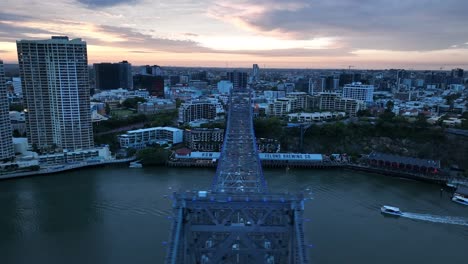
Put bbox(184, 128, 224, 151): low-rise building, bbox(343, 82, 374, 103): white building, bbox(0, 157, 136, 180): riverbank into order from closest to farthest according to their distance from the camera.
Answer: bbox(0, 157, 136, 180): riverbank, bbox(184, 128, 224, 151): low-rise building, bbox(343, 82, 374, 103): white building

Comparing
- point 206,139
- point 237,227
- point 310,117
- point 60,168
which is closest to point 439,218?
point 237,227

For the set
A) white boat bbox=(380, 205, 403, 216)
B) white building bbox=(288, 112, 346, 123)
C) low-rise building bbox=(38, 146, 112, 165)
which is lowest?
white boat bbox=(380, 205, 403, 216)

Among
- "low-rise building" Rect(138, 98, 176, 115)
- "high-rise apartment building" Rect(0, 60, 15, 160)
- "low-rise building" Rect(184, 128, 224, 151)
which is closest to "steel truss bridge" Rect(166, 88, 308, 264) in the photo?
"low-rise building" Rect(184, 128, 224, 151)

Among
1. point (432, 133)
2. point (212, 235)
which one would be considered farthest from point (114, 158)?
point (432, 133)

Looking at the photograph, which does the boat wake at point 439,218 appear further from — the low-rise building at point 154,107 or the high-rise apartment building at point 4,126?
the low-rise building at point 154,107

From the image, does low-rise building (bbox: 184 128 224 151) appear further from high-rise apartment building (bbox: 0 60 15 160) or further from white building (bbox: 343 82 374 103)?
white building (bbox: 343 82 374 103)

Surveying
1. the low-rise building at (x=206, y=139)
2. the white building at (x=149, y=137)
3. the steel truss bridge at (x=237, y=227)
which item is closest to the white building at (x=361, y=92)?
the low-rise building at (x=206, y=139)
